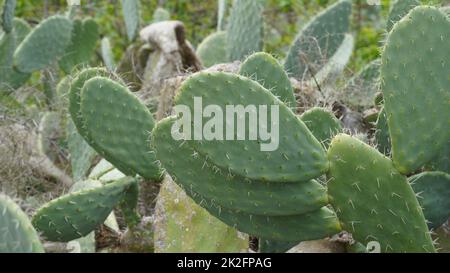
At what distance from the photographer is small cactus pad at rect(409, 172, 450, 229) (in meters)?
2.02

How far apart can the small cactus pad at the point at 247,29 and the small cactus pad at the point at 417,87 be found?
4.89 ft

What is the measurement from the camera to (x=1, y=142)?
2805 millimetres

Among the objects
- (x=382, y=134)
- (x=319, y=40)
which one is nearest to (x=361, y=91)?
(x=319, y=40)

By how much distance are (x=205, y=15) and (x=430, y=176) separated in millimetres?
4289

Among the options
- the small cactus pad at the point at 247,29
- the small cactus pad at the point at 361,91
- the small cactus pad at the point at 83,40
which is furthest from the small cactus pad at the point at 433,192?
the small cactus pad at the point at 83,40

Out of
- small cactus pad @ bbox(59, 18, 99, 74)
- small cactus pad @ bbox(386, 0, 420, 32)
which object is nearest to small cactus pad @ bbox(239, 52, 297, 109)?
small cactus pad @ bbox(386, 0, 420, 32)

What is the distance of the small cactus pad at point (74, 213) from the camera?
6.98ft

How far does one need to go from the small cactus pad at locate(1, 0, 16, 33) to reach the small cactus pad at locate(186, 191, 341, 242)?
1788 millimetres

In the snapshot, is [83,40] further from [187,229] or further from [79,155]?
[187,229]

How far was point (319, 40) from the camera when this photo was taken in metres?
3.31

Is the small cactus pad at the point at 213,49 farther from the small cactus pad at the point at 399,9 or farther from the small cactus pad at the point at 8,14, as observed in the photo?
the small cactus pad at the point at 399,9

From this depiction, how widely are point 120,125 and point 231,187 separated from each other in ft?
1.73

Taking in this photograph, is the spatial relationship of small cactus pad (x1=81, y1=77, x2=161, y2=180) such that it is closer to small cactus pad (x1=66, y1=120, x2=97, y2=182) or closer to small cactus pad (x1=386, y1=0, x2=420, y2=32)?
small cactus pad (x1=66, y1=120, x2=97, y2=182)

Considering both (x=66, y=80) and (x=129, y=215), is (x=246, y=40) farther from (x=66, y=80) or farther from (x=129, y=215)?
(x=129, y=215)
